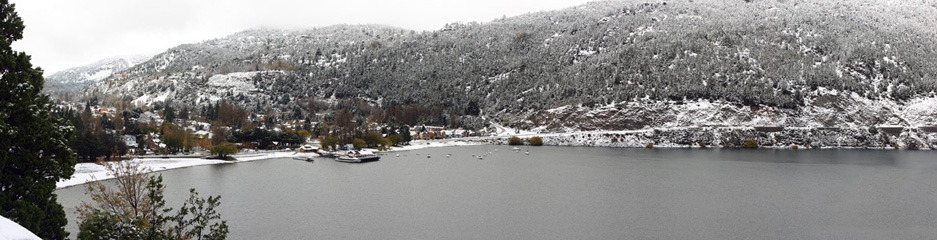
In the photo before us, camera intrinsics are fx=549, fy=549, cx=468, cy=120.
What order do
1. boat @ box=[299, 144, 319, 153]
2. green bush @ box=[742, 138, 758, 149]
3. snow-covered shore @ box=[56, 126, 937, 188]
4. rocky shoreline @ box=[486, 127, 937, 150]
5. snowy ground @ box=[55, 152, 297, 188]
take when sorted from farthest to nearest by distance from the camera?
snow-covered shore @ box=[56, 126, 937, 188], rocky shoreline @ box=[486, 127, 937, 150], green bush @ box=[742, 138, 758, 149], boat @ box=[299, 144, 319, 153], snowy ground @ box=[55, 152, 297, 188]

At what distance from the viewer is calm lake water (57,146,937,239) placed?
4506 cm

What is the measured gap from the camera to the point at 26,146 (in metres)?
22.5

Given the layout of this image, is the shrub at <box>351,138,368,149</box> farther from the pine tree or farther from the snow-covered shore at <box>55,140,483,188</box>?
the pine tree

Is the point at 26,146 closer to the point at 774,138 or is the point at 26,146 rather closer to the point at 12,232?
the point at 12,232

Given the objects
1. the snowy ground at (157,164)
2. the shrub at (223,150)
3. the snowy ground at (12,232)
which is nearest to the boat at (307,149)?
the snowy ground at (157,164)

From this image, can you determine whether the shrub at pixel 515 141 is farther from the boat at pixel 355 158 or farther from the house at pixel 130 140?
the house at pixel 130 140

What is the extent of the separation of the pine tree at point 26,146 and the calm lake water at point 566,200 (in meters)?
18.7

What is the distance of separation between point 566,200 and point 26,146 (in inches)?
1896

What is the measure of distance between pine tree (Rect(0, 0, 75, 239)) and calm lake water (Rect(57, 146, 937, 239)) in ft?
61.3

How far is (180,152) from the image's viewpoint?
123m

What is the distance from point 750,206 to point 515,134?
137 m

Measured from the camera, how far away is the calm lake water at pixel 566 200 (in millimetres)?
45062

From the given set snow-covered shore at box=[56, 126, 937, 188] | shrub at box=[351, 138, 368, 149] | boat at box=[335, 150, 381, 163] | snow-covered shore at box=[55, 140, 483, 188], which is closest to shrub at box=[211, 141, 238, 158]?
snow-covered shore at box=[55, 140, 483, 188]

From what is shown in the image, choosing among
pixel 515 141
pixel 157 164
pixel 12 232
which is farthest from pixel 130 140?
pixel 12 232
